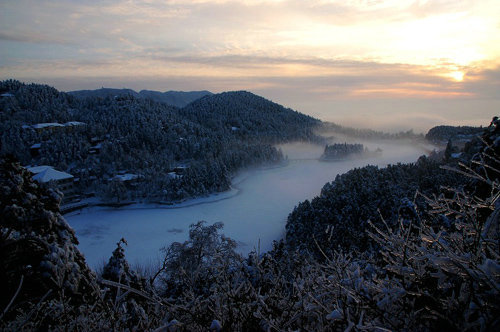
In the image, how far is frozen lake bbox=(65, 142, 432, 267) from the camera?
27.3 m

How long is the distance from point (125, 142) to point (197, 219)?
122 feet

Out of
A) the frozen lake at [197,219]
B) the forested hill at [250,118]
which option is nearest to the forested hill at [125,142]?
the forested hill at [250,118]

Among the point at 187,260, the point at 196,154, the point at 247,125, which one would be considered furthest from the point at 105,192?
the point at 247,125

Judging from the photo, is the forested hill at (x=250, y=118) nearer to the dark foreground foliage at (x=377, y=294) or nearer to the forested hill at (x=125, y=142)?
the forested hill at (x=125, y=142)

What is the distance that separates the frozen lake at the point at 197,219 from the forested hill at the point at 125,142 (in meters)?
3.95

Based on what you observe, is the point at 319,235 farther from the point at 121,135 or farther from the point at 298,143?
the point at 298,143

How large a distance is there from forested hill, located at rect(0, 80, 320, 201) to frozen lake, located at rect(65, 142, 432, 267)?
12.9 ft

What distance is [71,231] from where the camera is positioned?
27.4 feet

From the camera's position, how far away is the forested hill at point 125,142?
46.6 meters

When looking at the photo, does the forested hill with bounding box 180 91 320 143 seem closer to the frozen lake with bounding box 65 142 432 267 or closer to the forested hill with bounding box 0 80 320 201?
the forested hill with bounding box 0 80 320 201

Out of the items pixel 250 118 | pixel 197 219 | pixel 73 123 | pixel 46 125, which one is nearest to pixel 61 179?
pixel 197 219

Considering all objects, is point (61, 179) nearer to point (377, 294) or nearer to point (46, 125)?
point (46, 125)

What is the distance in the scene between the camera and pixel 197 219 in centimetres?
3528

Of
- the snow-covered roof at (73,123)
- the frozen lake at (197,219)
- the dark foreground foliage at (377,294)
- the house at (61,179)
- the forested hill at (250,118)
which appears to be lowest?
the frozen lake at (197,219)
